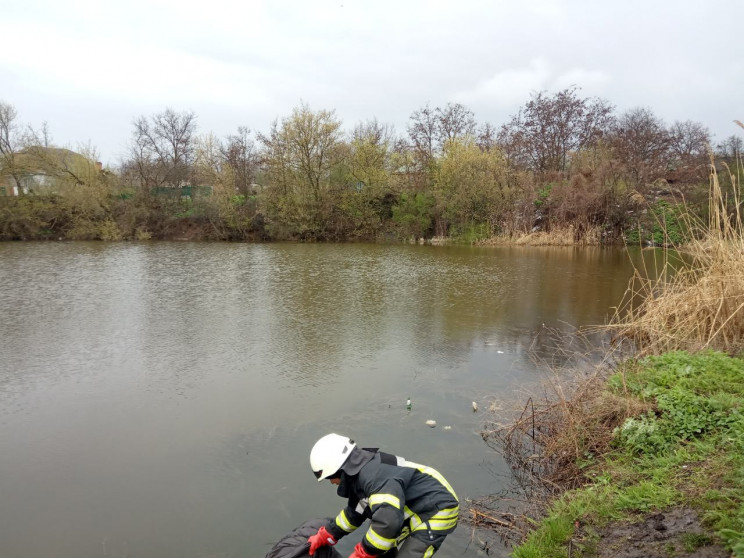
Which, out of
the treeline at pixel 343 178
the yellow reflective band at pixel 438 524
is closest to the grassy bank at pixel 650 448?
the yellow reflective band at pixel 438 524

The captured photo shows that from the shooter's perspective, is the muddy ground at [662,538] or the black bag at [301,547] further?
the black bag at [301,547]

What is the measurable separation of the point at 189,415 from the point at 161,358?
2.58 metres

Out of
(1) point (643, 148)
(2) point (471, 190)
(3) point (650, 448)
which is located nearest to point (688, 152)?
(1) point (643, 148)

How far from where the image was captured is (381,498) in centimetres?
314

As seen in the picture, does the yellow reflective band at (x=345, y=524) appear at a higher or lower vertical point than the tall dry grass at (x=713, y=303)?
lower

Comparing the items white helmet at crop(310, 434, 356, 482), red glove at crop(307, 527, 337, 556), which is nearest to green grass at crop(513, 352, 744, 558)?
red glove at crop(307, 527, 337, 556)

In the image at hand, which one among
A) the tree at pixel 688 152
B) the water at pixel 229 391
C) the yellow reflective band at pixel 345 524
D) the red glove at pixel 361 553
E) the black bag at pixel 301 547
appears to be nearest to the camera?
the red glove at pixel 361 553

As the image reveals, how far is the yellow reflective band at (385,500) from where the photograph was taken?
3.12 m

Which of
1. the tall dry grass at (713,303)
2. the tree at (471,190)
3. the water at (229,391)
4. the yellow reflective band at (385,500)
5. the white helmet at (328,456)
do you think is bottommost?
the water at (229,391)

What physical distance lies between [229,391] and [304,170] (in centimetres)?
2900

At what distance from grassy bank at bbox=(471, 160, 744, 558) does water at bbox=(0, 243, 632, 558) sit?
0.54 meters

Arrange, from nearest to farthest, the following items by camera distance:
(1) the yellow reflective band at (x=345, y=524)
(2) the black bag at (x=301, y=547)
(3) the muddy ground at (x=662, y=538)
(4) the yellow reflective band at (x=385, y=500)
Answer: (3) the muddy ground at (x=662, y=538) → (4) the yellow reflective band at (x=385, y=500) → (1) the yellow reflective band at (x=345, y=524) → (2) the black bag at (x=301, y=547)

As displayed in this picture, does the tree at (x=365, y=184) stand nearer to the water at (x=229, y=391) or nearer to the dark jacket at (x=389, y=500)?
the water at (x=229, y=391)

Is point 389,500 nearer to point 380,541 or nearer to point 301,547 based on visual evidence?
point 380,541
